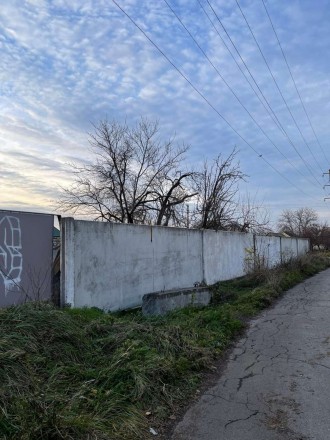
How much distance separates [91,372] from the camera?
16.4 ft

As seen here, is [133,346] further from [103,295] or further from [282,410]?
[103,295]

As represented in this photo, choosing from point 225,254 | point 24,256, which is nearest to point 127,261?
point 24,256

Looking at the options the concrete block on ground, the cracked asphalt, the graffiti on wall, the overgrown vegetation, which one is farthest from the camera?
the concrete block on ground

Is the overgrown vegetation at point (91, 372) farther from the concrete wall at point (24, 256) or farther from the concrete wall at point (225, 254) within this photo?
the concrete wall at point (225, 254)

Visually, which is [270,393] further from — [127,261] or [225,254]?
[225,254]

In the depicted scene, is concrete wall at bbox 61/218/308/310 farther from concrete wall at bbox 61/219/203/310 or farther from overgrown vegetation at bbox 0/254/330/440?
overgrown vegetation at bbox 0/254/330/440

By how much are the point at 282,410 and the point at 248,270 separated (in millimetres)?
14829

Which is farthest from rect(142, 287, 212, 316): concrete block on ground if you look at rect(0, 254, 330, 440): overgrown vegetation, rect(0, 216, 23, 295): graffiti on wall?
rect(0, 216, 23, 295): graffiti on wall

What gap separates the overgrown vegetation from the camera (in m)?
3.68

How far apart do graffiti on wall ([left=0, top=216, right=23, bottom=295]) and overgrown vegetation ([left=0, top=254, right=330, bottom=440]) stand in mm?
926

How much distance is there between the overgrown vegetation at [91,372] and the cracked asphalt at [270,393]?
→ 0.35 m

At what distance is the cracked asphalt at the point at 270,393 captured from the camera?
4.15 metres

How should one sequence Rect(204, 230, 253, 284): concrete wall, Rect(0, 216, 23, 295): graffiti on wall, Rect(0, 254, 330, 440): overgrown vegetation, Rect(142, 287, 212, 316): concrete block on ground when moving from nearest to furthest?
Rect(0, 254, 330, 440): overgrown vegetation
Rect(0, 216, 23, 295): graffiti on wall
Rect(142, 287, 212, 316): concrete block on ground
Rect(204, 230, 253, 284): concrete wall

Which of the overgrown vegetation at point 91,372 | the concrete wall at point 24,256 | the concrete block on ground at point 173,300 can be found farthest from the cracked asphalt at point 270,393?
the concrete wall at point 24,256
